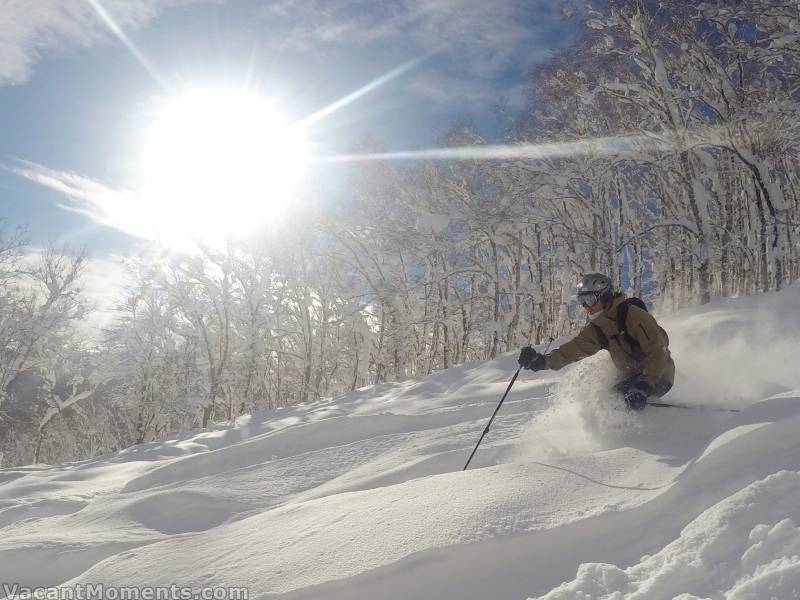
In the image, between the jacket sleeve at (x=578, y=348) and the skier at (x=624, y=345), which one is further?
the jacket sleeve at (x=578, y=348)

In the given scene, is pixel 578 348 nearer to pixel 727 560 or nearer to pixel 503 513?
pixel 503 513

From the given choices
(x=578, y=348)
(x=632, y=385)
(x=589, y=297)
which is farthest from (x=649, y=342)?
(x=578, y=348)

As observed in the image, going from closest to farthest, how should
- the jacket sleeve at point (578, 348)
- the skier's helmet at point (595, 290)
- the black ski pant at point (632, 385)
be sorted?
the black ski pant at point (632, 385), the skier's helmet at point (595, 290), the jacket sleeve at point (578, 348)

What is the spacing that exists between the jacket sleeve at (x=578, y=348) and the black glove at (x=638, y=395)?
735 mm

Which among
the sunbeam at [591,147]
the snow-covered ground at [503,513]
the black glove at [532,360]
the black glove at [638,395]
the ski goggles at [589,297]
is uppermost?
the sunbeam at [591,147]

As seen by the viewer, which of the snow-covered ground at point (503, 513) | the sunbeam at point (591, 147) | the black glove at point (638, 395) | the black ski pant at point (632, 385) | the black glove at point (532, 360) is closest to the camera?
the snow-covered ground at point (503, 513)

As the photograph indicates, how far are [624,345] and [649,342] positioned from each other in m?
0.25

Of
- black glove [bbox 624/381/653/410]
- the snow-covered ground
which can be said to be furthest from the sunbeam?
black glove [bbox 624/381/653/410]

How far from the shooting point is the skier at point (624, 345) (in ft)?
13.2

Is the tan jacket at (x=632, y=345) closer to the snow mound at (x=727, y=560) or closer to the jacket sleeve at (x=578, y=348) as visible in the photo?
the jacket sleeve at (x=578, y=348)

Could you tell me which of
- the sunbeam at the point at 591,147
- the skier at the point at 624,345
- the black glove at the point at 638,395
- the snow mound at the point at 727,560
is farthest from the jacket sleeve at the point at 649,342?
the sunbeam at the point at 591,147

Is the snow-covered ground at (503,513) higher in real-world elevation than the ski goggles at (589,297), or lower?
lower

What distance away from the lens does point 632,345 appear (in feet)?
14.1

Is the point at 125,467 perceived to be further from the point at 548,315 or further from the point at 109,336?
the point at 109,336
